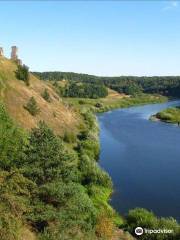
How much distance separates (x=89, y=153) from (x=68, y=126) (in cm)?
1884

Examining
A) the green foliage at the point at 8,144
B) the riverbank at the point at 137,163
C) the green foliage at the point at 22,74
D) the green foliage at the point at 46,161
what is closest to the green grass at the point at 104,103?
the riverbank at the point at 137,163

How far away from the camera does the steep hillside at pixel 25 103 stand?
6744cm

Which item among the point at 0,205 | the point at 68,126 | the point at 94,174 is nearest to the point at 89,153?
the point at 94,174

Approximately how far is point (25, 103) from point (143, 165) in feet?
83.0

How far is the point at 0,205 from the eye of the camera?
82.8 feet

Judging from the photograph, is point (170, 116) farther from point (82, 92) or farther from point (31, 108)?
point (82, 92)

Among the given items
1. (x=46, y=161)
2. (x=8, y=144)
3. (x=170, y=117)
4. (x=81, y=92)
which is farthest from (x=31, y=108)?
(x=81, y=92)

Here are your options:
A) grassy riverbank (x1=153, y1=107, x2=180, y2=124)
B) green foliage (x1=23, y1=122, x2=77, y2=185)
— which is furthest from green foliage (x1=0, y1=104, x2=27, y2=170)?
grassy riverbank (x1=153, y1=107, x2=180, y2=124)

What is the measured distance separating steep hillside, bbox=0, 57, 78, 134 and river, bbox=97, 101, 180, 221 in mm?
9305

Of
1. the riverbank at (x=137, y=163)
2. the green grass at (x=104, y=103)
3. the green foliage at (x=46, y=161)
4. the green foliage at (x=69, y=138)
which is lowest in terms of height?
the green grass at (x=104, y=103)

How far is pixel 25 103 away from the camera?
7438 cm

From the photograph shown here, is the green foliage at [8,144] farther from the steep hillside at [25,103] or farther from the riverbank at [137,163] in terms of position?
the steep hillside at [25,103]

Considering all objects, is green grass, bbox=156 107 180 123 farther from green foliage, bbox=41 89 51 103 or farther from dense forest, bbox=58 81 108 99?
dense forest, bbox=58 81 108 99

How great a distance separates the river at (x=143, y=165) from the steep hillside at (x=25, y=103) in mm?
9305
